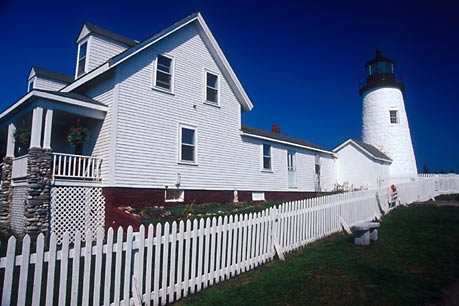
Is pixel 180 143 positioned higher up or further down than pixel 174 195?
higher up

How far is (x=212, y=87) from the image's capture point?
16.4 metres

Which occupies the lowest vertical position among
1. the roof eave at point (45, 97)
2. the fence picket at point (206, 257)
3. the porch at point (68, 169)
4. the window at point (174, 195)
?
the fence picket at point (206, 257)

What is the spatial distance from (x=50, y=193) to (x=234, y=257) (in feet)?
23.6

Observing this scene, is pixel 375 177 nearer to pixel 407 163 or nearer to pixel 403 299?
pixel 407 163

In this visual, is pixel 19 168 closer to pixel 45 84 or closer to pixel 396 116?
pixel 45 84

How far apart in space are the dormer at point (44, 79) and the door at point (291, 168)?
14.8 m

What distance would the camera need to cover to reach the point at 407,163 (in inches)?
1061

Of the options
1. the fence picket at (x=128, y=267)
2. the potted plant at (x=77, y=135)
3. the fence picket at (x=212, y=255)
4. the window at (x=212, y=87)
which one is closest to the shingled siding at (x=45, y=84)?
the potted plant at (x=77, y=135)

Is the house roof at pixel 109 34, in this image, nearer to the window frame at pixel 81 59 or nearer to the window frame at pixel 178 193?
the window frame at pixel 81 59

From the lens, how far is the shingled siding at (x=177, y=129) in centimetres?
1228

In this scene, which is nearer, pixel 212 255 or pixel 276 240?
pixel 212 255

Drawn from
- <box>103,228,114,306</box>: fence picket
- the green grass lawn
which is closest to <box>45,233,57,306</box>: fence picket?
<box>103,228,114,306</box>: fence picket

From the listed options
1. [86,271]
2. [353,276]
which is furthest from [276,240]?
[86,271]

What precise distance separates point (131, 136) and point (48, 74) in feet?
35.3
